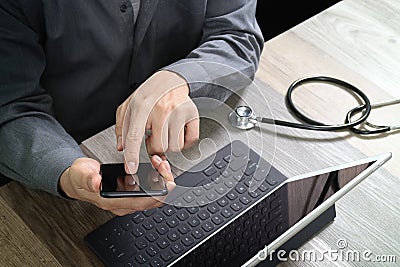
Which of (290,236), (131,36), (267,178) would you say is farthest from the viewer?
(131,36)

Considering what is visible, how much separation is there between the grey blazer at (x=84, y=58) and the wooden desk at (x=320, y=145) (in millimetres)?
Result: 44

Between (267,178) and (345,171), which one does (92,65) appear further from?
(345,171)

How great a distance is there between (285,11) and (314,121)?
4.06 ft

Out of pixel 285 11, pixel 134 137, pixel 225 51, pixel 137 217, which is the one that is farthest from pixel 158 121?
pixel 285 11

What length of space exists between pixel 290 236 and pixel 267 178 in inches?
5.3

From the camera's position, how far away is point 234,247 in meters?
0.92

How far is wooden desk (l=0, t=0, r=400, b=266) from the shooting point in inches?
37.5

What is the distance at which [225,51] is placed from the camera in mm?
1137

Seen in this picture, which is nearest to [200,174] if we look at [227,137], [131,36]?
[227,137]

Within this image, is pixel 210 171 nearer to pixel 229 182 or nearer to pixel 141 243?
pixel 229 182

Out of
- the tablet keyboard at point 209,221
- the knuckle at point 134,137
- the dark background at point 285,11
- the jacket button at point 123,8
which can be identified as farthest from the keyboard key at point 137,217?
the dark background at point 285,11

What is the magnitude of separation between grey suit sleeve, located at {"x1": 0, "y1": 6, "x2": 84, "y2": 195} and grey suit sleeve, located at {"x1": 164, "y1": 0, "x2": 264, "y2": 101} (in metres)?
0.21

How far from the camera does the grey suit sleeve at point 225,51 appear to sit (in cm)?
103

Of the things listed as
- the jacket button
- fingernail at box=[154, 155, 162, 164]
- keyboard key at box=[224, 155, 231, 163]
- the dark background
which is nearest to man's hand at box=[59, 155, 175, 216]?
fingernail at box=[154, 155, 162, 164]
